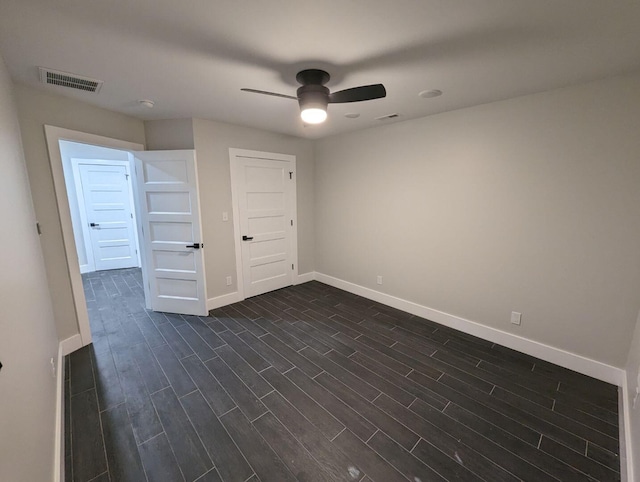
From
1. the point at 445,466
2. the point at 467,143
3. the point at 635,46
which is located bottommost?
the point at 445,466

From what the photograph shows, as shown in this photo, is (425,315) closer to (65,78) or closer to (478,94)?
(478,94)

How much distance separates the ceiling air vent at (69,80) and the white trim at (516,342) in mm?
3827

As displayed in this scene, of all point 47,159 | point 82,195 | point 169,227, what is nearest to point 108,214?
point 82,195

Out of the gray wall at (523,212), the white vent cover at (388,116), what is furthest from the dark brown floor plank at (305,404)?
the white vent cover at (388,116)

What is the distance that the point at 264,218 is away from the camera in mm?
4082

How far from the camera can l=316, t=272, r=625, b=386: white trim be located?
88.4 inches

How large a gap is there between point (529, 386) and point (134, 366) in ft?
11.5

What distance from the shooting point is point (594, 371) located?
7.47 ft

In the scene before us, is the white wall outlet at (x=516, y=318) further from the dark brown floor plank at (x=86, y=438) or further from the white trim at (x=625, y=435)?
the dark brown floor plank at (x=86, y=438)

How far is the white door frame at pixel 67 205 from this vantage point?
8.04 feet

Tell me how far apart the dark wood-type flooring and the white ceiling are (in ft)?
8.11

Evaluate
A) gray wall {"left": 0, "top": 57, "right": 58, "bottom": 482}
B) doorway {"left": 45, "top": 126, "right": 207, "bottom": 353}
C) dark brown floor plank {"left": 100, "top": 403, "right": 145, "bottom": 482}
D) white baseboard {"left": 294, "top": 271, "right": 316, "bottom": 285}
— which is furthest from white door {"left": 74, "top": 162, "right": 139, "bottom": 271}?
dark brown floor plank {"left": 100, "top": 403, "right": 145, "bottom": 482}

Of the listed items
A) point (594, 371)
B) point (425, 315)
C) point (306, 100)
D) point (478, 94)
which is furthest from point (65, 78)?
point (594, 371)

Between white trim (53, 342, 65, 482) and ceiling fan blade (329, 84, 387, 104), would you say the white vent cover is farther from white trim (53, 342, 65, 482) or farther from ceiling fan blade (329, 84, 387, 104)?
white trim (53, 342, 65, 482)
